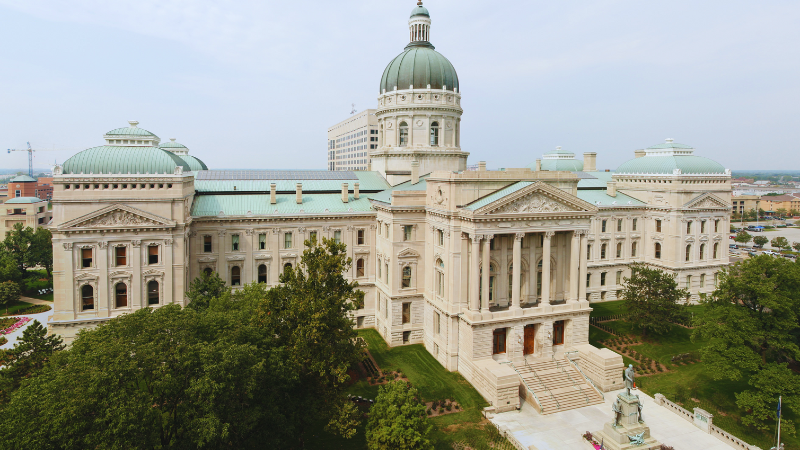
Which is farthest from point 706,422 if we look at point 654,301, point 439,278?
point 439,278

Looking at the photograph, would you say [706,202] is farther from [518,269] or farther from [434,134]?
[518,269]

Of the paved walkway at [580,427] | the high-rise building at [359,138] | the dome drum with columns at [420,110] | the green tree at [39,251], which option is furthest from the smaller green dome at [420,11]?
the high-rise building at [359,138]

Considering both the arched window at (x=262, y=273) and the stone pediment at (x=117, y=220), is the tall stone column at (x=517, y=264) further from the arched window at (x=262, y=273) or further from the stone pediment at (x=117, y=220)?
the stone pediment at (x=117, y=220)

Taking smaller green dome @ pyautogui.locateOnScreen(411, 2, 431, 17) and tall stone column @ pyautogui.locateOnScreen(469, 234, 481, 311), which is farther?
smaller green dome @ pyautogui.locateOnScreen(411, 2, 431, 17)

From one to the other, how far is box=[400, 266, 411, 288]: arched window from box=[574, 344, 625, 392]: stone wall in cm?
1842

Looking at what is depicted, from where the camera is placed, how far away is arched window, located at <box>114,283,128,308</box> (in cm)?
4341

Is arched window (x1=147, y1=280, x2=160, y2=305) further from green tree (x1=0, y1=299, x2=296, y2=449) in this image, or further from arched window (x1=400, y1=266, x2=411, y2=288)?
arched window (x1=400, y1=266, x2=411, y2=288)

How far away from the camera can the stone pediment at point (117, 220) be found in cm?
4119

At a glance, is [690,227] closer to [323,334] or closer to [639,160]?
[639,160]

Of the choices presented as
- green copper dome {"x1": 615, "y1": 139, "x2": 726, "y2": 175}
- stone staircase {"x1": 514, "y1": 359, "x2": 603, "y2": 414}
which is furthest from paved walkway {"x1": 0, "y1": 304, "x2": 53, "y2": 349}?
green copper dome {"x1": 615, "y1": 139, "x2": 726, "y2": 175}

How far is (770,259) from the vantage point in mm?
36375

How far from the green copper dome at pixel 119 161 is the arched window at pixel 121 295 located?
1072 cm

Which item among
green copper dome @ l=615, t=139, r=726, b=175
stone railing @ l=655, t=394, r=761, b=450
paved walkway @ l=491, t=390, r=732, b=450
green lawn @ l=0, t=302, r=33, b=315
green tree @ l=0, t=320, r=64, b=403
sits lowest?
paved walkway @ l=491, t=390, r=732, b=450

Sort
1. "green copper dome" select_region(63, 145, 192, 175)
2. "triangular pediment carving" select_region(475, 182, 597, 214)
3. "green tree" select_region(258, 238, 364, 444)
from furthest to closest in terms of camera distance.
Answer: "green copper dome" select_region(63, 145, 192, 175)
"triangular pediment carving" select_region(475, 182, 597, 214)
"green tree" select_region(258, 238, 364, 444)
